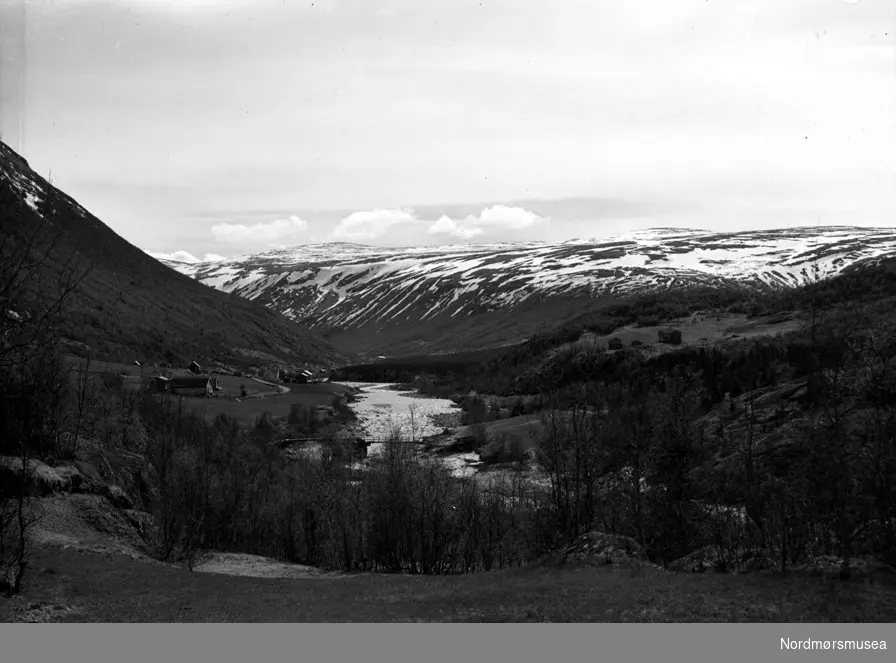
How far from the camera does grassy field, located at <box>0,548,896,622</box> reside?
23562 millimetres

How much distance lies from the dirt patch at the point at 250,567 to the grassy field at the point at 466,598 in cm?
807

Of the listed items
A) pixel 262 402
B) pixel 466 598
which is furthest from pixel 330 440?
pixel 466 598

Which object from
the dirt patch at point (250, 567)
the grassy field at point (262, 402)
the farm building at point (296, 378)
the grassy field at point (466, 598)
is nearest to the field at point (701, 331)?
the grassy field at point (262, 402)

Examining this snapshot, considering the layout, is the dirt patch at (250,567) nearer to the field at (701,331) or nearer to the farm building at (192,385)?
the farm building at (192,385)

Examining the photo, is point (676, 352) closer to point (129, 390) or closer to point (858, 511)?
point (129, 390)

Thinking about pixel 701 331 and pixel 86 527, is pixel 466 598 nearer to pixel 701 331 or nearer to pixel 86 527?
pixel 86 527

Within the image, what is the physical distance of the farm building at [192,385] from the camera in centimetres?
13250

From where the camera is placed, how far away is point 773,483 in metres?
48.8

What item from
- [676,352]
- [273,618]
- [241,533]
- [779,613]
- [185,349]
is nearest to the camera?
[779,613]

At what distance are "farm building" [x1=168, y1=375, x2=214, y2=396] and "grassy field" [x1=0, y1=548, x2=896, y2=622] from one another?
99874 millimetres

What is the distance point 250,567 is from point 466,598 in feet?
76.7

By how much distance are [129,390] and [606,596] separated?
3949 inches

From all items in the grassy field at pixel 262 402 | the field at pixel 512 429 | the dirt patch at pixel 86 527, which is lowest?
the field at pixel 512 429

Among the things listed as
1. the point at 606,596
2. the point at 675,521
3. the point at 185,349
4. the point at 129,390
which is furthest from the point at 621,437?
the point at 185,349
